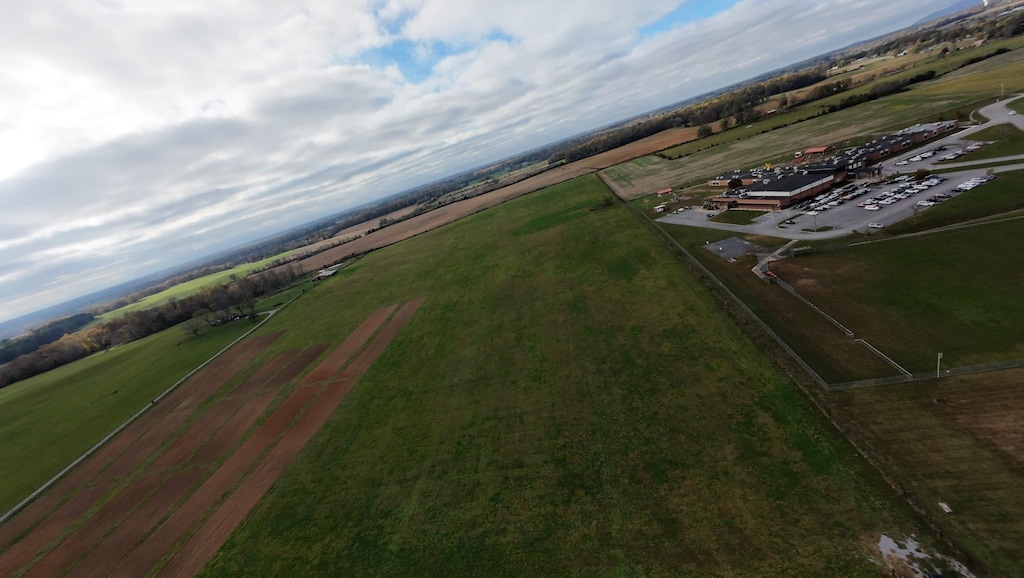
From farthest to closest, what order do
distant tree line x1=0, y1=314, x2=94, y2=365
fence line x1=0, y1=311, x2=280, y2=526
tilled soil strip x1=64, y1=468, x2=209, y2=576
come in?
distant tree line x1=0, y1=314, x2=94, y2=365 → fence line x1=0, y1=311, x2=280, y2=526 → tilled soil strip x1=64, y1=468, x2=209, y2=576

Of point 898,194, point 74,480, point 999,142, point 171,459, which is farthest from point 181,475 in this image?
point 999,142

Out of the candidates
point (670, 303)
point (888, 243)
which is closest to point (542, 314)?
point (670, 303)

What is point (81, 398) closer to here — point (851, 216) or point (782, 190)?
point (782, 190)

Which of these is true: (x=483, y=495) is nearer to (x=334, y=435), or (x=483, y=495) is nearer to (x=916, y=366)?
(x=334, y=435)

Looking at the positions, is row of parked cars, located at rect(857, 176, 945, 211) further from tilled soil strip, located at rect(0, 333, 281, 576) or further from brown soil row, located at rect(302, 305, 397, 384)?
tilled soil strip, located at rect(0, 333, 281, 576)

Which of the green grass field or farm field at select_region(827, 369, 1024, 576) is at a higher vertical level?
the green grass field

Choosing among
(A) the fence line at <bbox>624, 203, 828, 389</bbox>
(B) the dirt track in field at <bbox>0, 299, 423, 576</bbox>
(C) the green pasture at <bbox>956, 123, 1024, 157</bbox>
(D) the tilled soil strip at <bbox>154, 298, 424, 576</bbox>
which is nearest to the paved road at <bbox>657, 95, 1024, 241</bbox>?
(C) the green pasture at <bbox>956, 123, 1024, 157</bbox>

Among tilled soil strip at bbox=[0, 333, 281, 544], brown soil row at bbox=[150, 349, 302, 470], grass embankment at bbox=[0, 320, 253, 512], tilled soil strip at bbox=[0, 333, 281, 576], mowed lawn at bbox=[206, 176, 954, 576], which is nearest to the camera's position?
mowed lawn at bbox=[206, 176, 954, 576]
